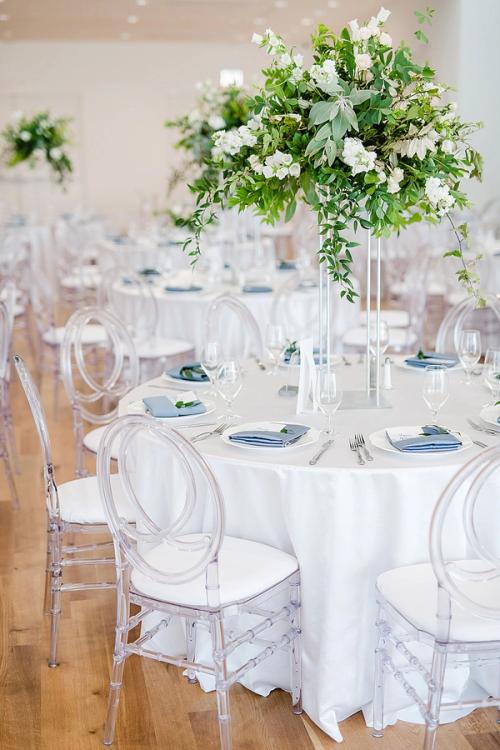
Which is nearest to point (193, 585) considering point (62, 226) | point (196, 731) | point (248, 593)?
point (248, 593)

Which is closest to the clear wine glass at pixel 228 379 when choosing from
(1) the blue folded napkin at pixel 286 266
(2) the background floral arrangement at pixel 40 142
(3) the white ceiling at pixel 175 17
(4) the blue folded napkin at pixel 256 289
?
(4) the blue folded napkin at pixel 256 289

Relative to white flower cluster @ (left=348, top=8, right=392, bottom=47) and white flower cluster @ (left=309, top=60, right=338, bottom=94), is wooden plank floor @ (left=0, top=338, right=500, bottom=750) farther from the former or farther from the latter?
white flower cluster @ (left=348, top=8, right=392, bottom=47)

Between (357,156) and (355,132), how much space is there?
166 millimetres

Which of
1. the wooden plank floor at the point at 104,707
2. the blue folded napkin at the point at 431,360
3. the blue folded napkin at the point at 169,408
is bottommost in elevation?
the wooden plank floor at the point at 104,707

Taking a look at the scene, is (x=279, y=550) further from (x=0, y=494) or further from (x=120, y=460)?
(x=0, y=494)

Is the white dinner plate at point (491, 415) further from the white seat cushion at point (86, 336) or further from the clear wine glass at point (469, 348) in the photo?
the white seat cushion at point (86, 336)

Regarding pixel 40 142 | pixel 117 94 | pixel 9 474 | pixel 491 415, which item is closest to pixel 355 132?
pixel 491 415

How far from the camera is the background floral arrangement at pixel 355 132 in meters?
2.73

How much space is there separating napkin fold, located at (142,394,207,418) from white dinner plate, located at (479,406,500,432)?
929 mm

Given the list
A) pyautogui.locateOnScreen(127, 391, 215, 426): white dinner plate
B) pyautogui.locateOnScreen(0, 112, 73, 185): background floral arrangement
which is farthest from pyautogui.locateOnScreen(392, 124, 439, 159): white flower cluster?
pyautogui.locateOnScreen(0, 112, 73, 185): background floral arrangement

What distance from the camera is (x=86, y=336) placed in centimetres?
603

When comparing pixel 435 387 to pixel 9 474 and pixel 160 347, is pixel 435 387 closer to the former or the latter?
pixel 9 474

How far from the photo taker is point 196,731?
2795 mm

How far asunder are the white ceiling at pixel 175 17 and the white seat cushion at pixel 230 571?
1171cm
